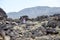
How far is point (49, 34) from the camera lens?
23844mm

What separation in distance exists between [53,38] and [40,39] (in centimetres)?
132

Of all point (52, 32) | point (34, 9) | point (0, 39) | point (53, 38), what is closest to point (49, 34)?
point (52, 32)

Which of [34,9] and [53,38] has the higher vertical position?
[53,38]

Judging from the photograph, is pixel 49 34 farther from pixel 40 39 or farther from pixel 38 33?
pixel 40 39

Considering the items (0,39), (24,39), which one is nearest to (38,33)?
(24,39)

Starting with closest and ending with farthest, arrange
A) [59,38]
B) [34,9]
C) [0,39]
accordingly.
Answer: [0,39]
[59,38]
[34,9]

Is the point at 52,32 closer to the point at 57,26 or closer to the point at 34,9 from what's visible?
the point at 57,26

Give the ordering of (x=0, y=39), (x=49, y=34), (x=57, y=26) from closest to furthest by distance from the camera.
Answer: (x=0, y=39), (x=49, y=34), (x=57, y=26)

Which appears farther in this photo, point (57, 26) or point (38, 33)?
point (57, 26)

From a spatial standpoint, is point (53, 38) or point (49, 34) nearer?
point (53, 38)

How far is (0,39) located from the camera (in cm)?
1063

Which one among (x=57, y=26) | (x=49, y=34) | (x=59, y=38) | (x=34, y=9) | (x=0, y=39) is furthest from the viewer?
(x=34, y=9)

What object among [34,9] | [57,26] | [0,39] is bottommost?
[34,9]

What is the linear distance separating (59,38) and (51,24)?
806 centimetres
